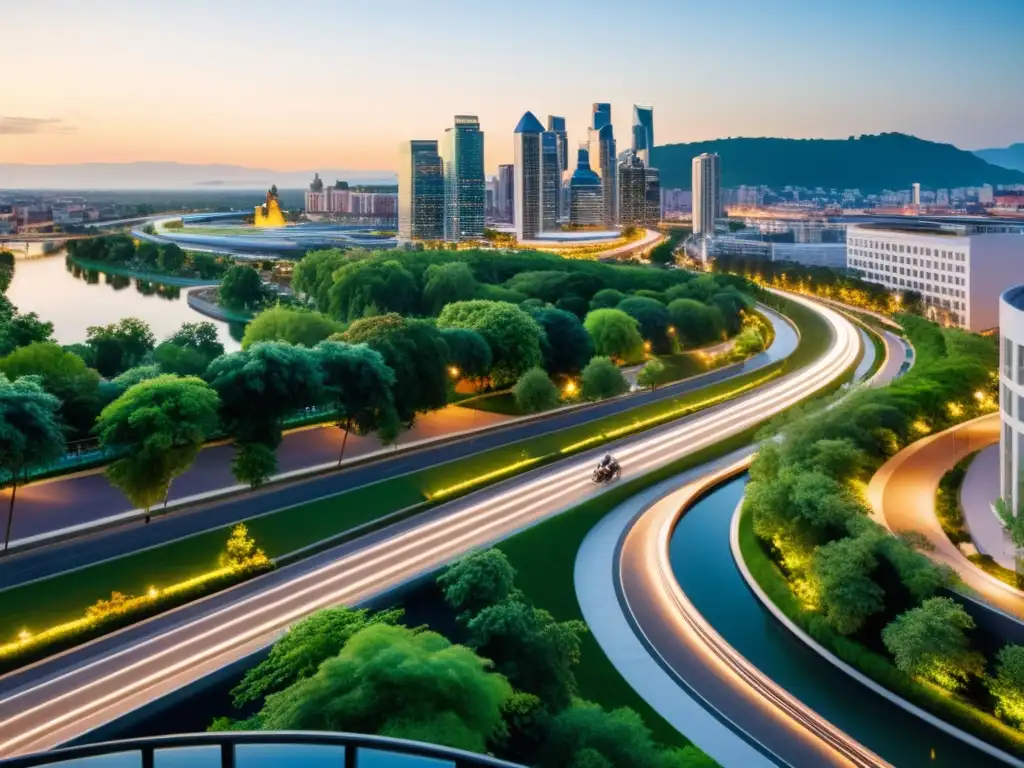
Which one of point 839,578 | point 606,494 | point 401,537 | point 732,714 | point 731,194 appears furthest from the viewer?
point 731,194

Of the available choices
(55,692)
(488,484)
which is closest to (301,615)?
(55,692)

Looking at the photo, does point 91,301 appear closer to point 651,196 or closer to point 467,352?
point 467,352

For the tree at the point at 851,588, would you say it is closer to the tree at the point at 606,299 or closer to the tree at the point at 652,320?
the tree at the point at 652,320

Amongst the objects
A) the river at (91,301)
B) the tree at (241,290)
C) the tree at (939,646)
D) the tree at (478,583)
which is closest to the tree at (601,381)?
the tree at (478,583)

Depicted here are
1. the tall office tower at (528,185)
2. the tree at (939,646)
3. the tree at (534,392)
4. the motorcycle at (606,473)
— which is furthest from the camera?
the tall office tower at (528,185)

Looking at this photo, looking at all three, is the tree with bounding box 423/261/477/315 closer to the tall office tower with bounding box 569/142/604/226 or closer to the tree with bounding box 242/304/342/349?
the tree with bounding box 242/304/342/349

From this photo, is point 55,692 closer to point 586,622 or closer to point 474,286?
point 586,622

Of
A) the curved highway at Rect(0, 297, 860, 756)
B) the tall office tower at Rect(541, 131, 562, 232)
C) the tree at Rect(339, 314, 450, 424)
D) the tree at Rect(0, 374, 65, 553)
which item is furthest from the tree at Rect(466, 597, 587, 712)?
the tall office tower at Rect(541, 131, 562, 232)
